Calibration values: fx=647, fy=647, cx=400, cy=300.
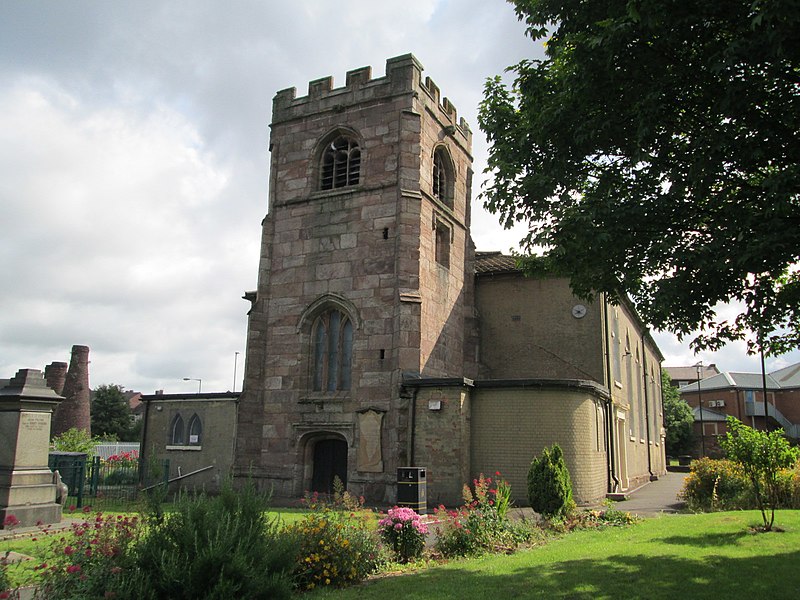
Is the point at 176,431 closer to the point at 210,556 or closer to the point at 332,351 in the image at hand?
the point at 332,351

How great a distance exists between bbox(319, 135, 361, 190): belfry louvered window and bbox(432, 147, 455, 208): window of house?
10.3 feet

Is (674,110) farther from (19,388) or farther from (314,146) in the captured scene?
(314,146)

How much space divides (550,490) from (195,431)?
605 inches

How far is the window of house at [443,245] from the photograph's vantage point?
80.5ft

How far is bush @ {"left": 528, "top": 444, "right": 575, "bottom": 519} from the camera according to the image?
14508mm

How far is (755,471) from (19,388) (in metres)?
15.7

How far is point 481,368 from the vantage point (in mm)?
25016

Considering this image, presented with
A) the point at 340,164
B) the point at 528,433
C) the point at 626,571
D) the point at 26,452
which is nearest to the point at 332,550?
the point at 626,571

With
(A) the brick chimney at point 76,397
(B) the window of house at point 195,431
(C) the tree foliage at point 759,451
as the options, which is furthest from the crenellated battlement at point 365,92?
(A) the brick chimney at point 76,397

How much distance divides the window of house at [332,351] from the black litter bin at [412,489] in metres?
8.37

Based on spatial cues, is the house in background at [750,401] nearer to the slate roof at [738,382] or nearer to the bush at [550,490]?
the slate roof at [738,382]

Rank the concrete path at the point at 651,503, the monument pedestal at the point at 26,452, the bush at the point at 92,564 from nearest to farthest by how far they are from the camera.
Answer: the bush at the point at 92,564 < the monument pedestal at the point at 26,452 < the concrete path at the point at 651,503

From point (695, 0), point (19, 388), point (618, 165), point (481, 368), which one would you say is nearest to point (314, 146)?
point (481, 368)

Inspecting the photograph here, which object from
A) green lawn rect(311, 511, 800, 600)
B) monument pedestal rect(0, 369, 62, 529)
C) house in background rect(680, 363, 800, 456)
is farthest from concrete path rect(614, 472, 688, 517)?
house in background rect(680, 363, 800, 456)
